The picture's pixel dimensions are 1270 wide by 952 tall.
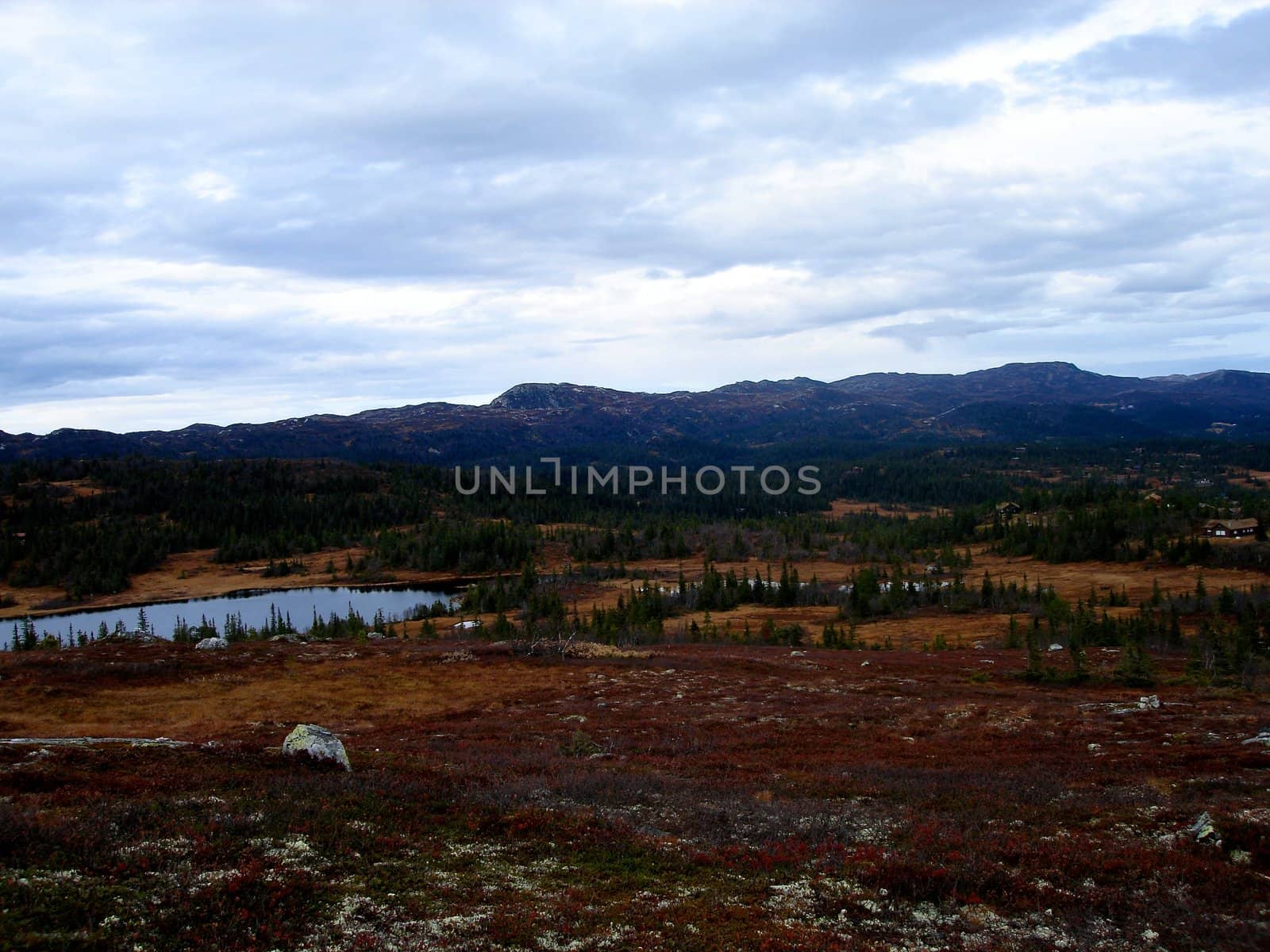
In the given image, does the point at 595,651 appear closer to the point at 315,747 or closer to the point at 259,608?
the point at 315,747

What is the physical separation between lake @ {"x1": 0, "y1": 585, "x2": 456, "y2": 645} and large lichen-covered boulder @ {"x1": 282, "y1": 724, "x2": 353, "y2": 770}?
328 feet

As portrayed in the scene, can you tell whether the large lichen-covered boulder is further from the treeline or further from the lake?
the treeline

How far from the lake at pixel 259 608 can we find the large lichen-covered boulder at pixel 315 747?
99.8 metres

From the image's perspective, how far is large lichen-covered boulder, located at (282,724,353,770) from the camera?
21.0 meters

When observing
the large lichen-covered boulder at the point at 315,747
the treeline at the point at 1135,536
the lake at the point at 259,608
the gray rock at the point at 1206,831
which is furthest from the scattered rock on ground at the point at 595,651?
the treeline at the point at 1135,536

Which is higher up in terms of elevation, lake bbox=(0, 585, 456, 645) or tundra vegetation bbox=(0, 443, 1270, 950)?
tundra vegetation bbox=(0, 443, 1270, 950)

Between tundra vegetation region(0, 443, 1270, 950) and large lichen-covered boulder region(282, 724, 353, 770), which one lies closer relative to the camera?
tundra vegetation region(0, 443, 1270, 950)

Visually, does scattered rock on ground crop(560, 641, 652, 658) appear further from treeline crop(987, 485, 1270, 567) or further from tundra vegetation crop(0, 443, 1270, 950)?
treeline crop(987, 485, 1270, 567)

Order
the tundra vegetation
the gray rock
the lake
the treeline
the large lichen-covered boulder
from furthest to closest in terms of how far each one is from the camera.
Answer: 1. the treeline
2. the lake
3. the large lichen-covered boulder
4. the gray rock
5. the tundra vegetation

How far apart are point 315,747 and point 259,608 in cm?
13060

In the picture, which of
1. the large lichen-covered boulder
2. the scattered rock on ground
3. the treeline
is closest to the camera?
the large lichen-covered boulder

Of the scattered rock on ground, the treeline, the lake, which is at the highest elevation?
the scattered rock on ground

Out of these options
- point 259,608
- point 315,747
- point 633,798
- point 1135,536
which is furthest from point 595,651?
point 1135,536

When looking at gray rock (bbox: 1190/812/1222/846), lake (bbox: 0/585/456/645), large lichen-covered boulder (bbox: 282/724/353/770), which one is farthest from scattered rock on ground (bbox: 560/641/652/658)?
lake (bbox: 0/585/456/645)
